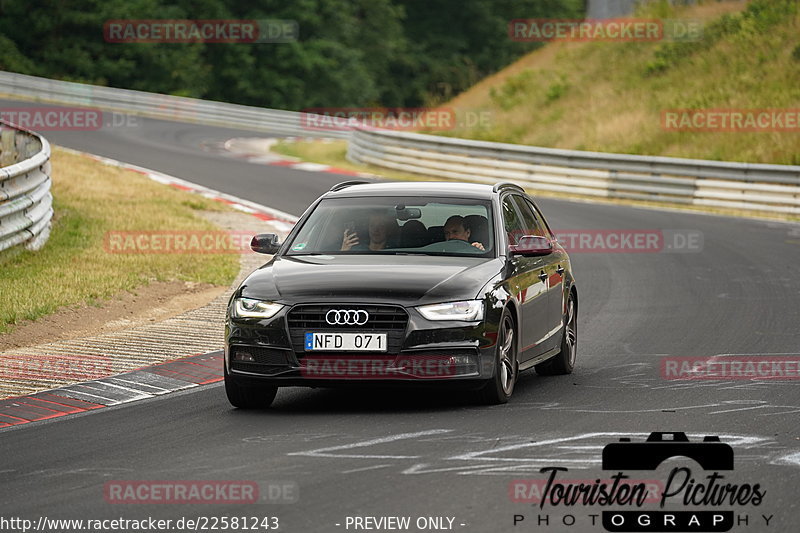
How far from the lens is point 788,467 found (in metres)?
7.53

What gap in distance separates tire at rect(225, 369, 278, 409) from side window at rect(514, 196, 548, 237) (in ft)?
8.65

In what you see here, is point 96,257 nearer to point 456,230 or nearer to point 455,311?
point 456,230

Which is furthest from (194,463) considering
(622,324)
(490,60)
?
(490,60)

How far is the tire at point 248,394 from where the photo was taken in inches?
377

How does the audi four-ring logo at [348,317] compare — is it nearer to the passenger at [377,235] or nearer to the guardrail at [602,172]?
the passenger at [377,235]

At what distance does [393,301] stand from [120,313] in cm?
619

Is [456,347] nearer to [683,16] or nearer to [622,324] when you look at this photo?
[622,324]

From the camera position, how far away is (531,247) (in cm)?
1024

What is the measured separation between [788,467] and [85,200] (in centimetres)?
1692

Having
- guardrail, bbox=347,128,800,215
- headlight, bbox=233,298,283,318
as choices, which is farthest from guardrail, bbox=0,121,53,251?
guardrail, bbox=347,128,800,215

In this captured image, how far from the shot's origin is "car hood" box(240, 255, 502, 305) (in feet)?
30.3

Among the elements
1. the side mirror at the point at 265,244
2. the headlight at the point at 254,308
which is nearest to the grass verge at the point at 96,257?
the side mirror at the point at 265,244

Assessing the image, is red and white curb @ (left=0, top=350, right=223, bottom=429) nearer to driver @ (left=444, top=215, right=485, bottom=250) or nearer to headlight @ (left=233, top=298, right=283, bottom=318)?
headlight @ (left=233, top=298, right=283, bottom=318)

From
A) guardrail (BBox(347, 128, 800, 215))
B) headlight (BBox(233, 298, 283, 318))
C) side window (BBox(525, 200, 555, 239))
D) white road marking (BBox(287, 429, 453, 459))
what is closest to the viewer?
white road marking (BBox(287, 429, 453, 459))
